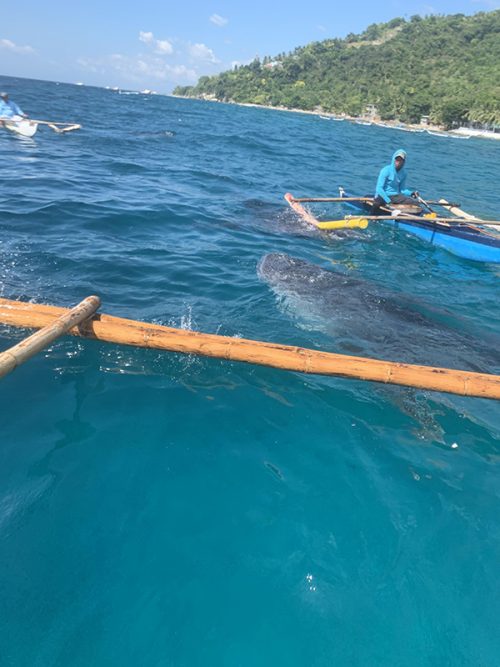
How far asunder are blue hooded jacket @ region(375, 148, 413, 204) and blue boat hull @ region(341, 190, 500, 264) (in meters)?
1.09

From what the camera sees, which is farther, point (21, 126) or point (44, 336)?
point (21, 126)

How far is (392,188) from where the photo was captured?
1210 centimetres

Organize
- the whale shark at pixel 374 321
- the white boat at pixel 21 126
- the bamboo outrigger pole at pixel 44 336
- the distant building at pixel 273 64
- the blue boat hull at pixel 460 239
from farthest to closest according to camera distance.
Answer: the distant building at pixel 273 64 → the white boat at pixel 21 126 → the blue boat hull at pixel 460 239 → the whale shark at pixel 374 321 → the bamboo outrigger pole at pixel 44 336

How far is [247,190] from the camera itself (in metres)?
15.1

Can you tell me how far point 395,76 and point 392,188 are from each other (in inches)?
4938

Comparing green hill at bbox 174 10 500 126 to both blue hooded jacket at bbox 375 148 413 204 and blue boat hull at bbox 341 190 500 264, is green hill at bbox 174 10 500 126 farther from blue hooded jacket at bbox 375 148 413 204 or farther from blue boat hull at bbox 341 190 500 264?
blue boat hull at bbox 341 190 500 264

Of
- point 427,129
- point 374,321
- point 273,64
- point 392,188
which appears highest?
point 273,64

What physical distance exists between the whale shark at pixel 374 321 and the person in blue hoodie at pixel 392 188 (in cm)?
457

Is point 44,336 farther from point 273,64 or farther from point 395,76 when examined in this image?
point 273,64

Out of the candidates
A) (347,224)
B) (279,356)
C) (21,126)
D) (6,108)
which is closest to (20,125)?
(21,126)

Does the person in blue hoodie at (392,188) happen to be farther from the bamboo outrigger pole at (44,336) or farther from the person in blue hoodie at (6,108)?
the person in blue hoodie at (6,108)

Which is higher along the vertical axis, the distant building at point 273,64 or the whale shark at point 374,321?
the distant building at point 273,64

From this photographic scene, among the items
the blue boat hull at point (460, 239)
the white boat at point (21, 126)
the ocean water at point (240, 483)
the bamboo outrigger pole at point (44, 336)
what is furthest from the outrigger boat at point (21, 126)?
the bamboo outrigger pole at point (44, 336)

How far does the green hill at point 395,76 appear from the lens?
8766 cm
